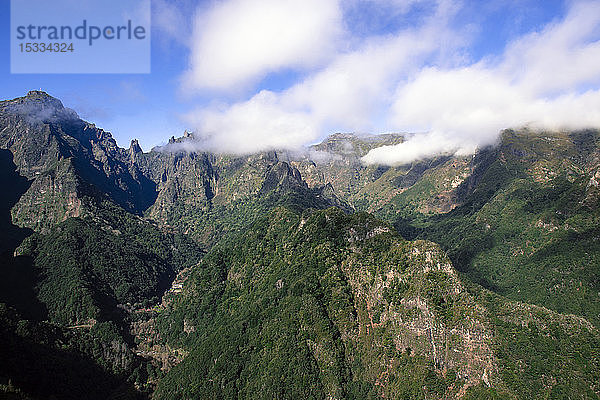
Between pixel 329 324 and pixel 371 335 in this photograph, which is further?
pixel 329 324

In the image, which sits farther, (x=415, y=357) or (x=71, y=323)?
(x=71, y=323)

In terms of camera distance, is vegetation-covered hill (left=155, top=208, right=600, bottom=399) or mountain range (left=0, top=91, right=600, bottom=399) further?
mountain range (left=0, top=91, right=600, bottom=399)

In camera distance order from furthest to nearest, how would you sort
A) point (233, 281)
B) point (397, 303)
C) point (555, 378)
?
point (233, 281)
point (397, 303)
point (555, 378)

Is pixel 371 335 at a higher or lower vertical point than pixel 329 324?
lower

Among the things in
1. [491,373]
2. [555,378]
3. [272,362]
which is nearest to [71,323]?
[272,362]

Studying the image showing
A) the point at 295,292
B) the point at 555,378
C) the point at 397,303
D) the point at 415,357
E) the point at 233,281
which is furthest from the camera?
the point at 233,281

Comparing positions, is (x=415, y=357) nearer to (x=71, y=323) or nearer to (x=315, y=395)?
→ (x=315, y=395)

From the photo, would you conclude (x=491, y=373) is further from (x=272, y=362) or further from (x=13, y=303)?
(x=13, y=303)

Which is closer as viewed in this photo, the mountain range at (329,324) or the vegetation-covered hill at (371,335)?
the vegetation-covered hill at (371,335)

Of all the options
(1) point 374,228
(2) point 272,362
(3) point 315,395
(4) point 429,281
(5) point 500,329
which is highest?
(1) point 374,228

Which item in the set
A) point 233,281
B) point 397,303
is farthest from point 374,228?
point 233,281

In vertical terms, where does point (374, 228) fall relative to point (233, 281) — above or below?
above
